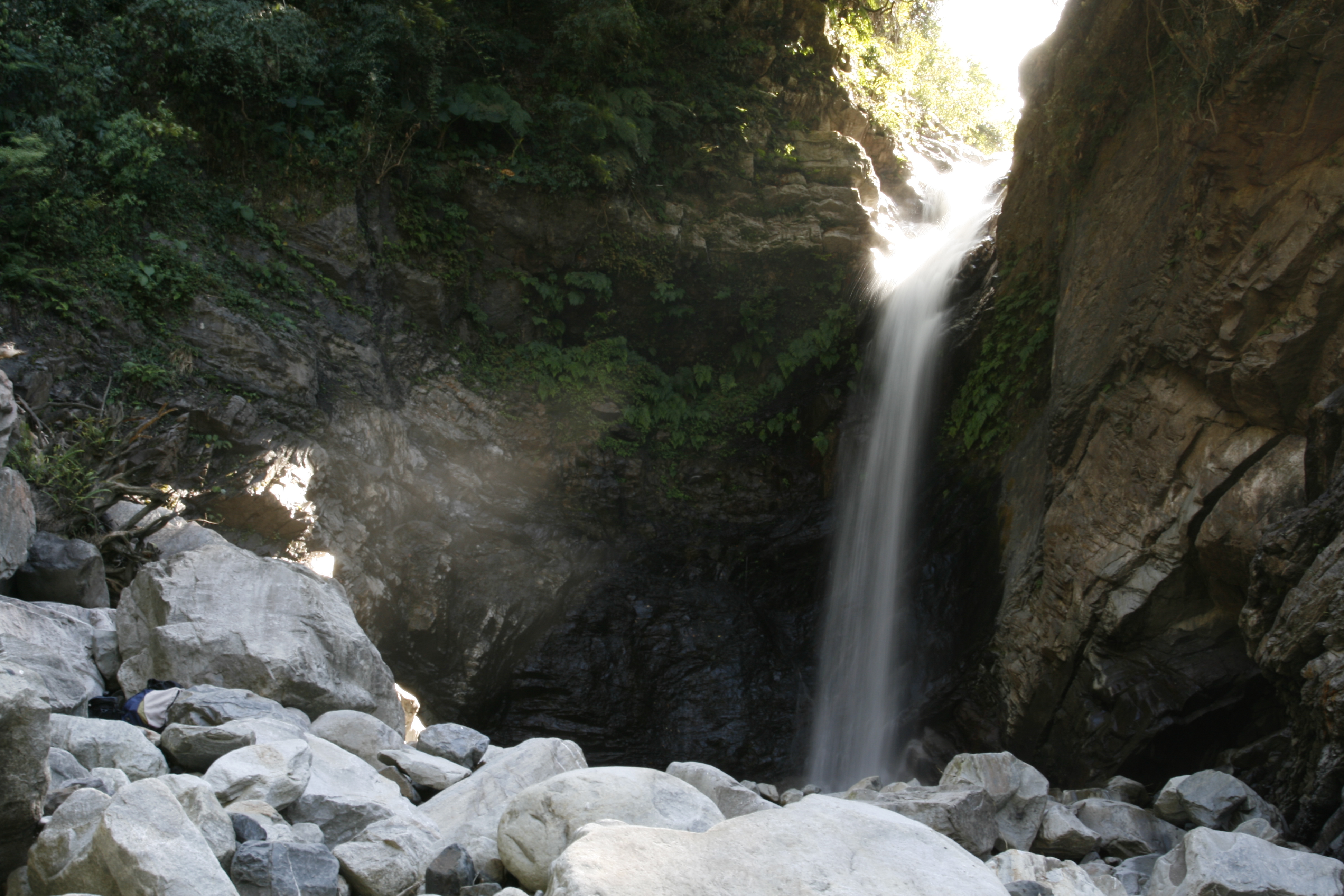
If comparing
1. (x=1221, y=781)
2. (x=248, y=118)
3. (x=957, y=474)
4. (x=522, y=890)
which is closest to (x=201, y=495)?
(x=248, y=118)

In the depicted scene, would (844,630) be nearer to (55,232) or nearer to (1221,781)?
(1221,781)

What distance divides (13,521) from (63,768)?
2.73 meters

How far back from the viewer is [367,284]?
10.2 metres

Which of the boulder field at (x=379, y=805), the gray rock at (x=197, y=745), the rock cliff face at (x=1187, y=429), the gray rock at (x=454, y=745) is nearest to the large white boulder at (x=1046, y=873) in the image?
the boulder field at (x=379, y=805)

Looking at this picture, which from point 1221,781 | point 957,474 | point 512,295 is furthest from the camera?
point 512,295

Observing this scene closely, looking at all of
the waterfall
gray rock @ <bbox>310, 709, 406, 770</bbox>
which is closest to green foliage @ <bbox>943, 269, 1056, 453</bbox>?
the waterfall

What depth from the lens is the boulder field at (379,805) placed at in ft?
8.42

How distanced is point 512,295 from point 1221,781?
9.66 m

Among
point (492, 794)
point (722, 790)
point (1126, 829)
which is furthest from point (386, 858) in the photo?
point (1126, 829)

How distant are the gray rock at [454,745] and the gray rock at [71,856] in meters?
2.68

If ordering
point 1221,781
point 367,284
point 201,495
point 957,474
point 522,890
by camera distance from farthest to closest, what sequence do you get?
point 367,284 → point 957,474 → point 201,495 → point 1221,781 → point 522,890

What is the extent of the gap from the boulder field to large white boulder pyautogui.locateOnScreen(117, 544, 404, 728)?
0.6 inches

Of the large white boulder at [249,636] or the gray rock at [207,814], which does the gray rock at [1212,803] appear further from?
the large white boulder at [249,636]

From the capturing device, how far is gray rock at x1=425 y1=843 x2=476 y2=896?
323 cm
